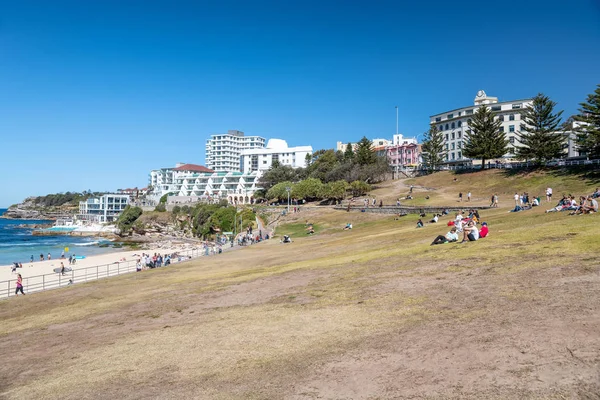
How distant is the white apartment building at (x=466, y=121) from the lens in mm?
94875

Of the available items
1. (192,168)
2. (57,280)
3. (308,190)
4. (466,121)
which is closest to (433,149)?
(466,121)

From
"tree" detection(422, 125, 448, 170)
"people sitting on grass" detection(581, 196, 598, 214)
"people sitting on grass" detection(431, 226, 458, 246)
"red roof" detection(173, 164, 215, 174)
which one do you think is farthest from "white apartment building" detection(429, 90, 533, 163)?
"red roof" detection(173, 164, 215, 174)

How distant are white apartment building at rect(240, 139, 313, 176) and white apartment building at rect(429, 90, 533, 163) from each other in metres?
62.6

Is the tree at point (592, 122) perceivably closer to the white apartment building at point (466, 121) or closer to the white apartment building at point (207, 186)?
the white apartment building at point (466, 121)

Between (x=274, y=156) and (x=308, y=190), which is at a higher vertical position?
(x=274, y=156)

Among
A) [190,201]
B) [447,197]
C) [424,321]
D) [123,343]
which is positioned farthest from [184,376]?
[190,201]

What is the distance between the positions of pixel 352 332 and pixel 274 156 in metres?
166

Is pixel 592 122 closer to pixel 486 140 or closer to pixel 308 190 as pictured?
pixel 486 140

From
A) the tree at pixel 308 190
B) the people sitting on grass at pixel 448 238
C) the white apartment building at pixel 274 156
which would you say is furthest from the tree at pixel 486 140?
the white apartment building at pixel 274 156

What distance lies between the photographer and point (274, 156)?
175250mm

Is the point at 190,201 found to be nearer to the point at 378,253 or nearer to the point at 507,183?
the point at 507,183

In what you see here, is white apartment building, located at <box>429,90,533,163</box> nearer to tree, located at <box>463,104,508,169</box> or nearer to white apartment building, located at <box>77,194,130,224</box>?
tree, located at <box>463,104,508,169</box>

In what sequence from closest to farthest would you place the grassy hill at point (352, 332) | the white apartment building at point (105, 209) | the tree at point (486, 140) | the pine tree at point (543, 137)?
the grassy hill at point (352, 332) → the pine tree at point (543, 137) → the tree at point (486, 140) → the white apartment building at point (105, 209)

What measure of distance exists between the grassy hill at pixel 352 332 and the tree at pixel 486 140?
199 ft
